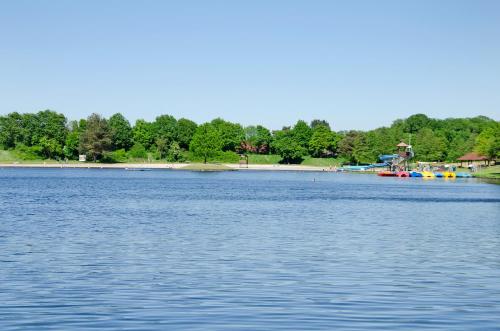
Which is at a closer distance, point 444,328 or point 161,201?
point 444,328

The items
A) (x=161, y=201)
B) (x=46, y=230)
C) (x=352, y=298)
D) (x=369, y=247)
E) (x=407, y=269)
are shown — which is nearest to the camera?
(x=352, y=298)

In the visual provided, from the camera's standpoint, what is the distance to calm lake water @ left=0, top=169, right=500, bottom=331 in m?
23.2

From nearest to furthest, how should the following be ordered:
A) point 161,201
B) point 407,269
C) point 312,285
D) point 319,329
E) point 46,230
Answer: point 319,329, point 312,285, point 407,269, point 46,230, point 161,201

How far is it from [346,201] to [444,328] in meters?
71.8

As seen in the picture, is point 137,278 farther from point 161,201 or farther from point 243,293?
point 161,201

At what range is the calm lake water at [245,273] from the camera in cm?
2325

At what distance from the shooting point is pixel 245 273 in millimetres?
31953

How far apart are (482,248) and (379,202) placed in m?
48.9

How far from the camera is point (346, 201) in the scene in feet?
308

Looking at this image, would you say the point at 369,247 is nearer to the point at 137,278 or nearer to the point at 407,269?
the point at 407,269

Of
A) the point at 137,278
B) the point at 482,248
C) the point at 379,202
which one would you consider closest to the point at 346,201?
the point at 379,202

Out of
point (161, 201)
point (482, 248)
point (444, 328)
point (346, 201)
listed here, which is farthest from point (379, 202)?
point (444, 328)

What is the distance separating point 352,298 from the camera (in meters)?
26.6

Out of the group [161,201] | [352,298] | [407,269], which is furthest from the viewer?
[161,201]
